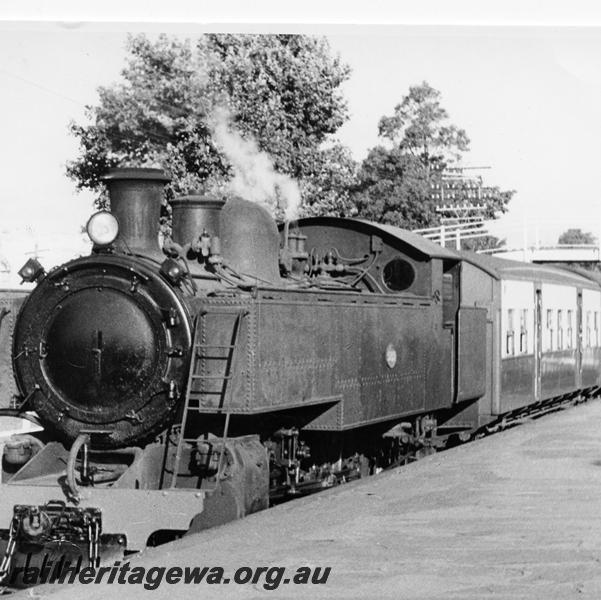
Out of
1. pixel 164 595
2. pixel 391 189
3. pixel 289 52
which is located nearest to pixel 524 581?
pixel 164 595

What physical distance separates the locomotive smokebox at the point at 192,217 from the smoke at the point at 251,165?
698 cm

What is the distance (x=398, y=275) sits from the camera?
10.8 metres

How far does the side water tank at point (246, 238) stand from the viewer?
339 inches

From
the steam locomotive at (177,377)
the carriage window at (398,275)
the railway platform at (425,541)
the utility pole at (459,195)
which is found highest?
the utility pole at (459,195)

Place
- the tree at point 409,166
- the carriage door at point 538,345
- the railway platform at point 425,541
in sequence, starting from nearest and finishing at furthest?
1. the railway platform at point 425,541
2. the carriage door at point 538,345
3. the tree at point 409,166

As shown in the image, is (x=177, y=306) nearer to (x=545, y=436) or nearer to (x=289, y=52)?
(x=545, y=436)

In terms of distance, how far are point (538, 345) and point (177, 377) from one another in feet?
31.1

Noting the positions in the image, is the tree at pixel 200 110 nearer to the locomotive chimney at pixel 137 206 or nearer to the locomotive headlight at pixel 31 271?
the locomotive chimney at pixel 137 206

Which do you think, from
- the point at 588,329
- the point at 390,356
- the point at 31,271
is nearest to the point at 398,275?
the point at 390,356

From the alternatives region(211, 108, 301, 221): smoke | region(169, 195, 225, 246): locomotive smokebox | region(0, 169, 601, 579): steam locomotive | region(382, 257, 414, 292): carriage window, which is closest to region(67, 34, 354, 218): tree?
region(211, 108, 301, 221): smoke

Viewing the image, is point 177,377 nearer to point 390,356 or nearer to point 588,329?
point 390,356

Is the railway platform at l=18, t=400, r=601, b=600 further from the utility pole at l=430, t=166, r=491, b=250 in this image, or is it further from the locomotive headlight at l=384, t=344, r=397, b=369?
the utility pole at l=430, t=166, r=491, b=250

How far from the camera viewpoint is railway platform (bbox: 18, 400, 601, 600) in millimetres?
5336

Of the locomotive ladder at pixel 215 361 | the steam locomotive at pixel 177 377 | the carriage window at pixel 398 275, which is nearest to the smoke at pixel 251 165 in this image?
the carriage window at pixel 398 275
